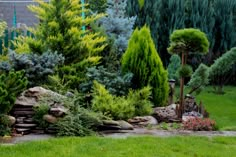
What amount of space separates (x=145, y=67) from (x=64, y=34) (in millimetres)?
1700

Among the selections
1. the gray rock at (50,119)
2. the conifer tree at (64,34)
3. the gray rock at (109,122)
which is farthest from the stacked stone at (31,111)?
the conifer tree at (64,34)

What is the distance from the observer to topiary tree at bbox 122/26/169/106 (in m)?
7.07

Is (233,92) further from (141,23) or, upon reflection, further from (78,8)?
(78,8)

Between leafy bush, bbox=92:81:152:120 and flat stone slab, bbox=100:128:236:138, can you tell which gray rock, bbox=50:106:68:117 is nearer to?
flat stone slab, bbox=100:128:236:138

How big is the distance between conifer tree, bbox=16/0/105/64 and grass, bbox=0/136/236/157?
305cm

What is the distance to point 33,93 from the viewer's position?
5879 millimetres

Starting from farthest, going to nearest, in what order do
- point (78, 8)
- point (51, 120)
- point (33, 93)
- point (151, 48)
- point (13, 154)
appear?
point (78, 8)
point (151, 48)
point (33, 93)
point (51, 120)
point (13, 154)

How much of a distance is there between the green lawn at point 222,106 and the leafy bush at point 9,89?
3017 mm

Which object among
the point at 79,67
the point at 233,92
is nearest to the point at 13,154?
the point at 79,67

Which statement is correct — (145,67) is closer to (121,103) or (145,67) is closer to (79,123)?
(121,103)

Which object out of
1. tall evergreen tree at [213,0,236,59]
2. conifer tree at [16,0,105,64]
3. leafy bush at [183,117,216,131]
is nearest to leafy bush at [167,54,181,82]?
tall evergreen tree at [213,0,236,59]

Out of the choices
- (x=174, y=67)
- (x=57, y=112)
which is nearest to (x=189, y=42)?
(x=57, y=112)

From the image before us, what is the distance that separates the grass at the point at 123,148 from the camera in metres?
4.38

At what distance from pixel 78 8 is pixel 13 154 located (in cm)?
443
